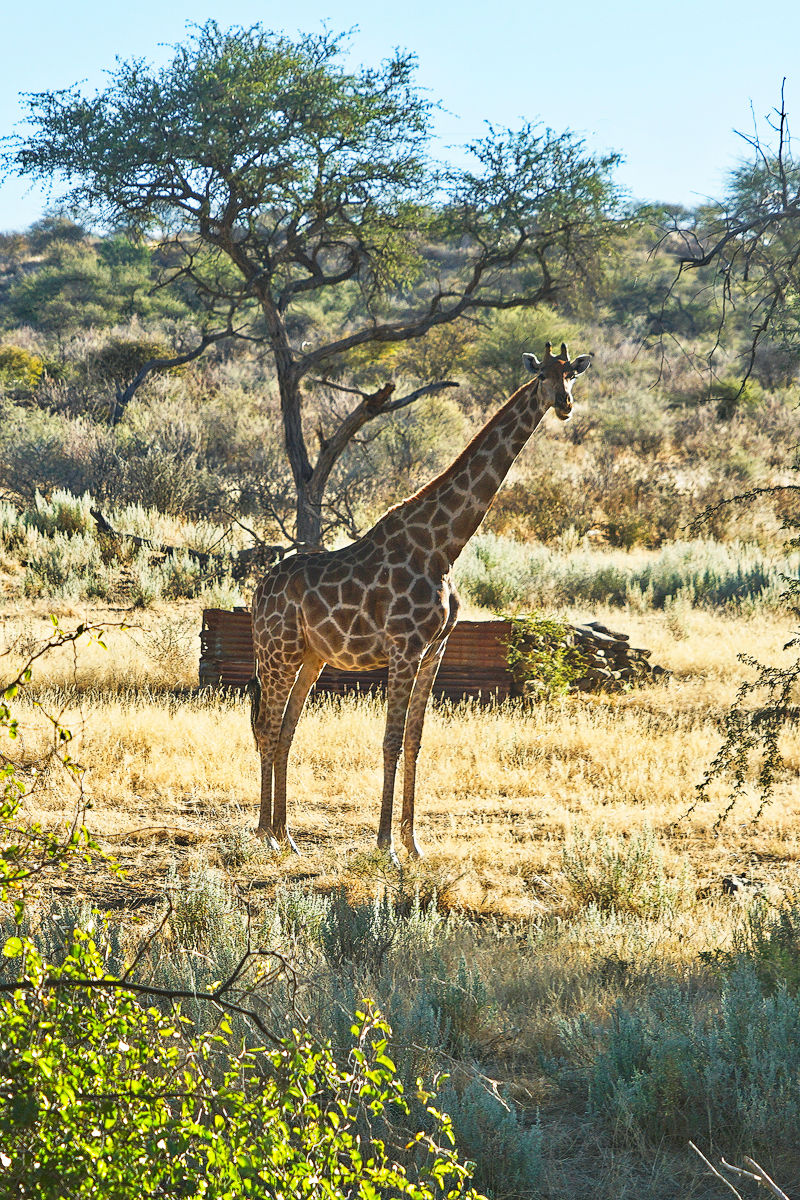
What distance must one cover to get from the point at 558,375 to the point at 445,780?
10.7 ft

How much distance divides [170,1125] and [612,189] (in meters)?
16.0

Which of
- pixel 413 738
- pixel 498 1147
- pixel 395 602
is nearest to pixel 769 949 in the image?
pixel 498 1147

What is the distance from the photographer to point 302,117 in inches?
568

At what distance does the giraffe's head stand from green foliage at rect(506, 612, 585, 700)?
3.93 m

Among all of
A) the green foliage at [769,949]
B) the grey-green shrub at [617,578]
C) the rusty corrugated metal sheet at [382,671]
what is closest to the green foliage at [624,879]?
the green foliage at [769,949]

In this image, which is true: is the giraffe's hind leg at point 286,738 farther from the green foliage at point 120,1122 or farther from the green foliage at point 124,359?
the green foliage at point 124,359

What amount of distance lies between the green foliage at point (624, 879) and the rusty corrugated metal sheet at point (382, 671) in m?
3.89

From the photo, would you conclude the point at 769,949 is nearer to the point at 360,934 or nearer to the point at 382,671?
the point at 360,934

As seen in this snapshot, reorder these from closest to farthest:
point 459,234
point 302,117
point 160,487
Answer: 1. point 302,117
2. point 459,234
3. point 160,487

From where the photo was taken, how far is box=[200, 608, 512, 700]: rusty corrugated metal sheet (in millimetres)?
10102

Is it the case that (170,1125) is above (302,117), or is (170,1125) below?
below

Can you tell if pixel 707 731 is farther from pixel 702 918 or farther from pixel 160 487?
pixel 160 487

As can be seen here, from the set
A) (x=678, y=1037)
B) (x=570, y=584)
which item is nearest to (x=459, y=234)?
(x=570, y=584)

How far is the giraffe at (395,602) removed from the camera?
256 inches
